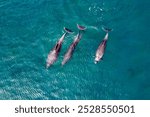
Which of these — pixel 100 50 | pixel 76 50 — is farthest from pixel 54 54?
pixel 100 50

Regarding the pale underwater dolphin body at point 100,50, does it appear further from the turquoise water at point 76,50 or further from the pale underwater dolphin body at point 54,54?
the pale underwater dolphin body at point 54,54

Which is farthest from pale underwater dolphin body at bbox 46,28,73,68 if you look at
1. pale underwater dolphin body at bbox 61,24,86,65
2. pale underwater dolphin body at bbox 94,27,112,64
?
pale underwater dolphin body at bbox 94,27,112,64

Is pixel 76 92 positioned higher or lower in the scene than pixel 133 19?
lower

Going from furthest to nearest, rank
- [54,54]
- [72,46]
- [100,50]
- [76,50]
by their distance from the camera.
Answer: [76,50], [72,46], [54,54], [100,50]

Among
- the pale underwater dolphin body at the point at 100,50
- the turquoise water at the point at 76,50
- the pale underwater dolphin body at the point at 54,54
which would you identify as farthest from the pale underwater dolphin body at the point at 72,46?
the pale underwater dolphin body at the point at 100,50

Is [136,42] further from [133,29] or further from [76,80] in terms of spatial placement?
[76,80]

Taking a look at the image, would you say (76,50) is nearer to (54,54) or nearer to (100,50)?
(54,54)

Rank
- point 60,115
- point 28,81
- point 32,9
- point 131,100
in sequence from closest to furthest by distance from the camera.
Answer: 1. point 60,115
2. point 131,100
3. point 28,81
4. point 32,9

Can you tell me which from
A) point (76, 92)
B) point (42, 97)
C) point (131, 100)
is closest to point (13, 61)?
point (42, 97)
